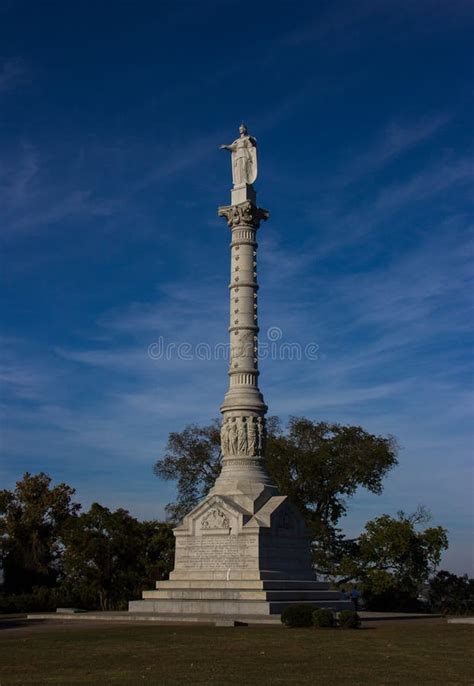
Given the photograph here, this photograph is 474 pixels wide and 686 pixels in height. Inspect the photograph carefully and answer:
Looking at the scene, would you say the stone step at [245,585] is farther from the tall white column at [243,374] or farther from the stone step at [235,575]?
the tall white column at [243,374]

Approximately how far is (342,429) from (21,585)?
72.3ft

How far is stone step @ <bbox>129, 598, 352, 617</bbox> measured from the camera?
30156 millimetres

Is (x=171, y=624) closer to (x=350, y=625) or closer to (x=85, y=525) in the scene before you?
(x=350, y=625)

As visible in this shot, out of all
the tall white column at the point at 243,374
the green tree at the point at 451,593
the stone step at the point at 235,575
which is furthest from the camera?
the green tree at the point at 451,593

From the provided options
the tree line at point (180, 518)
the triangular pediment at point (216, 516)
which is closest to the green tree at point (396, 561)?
the tree line at point (180, 518)

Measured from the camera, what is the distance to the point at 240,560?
3516 cm

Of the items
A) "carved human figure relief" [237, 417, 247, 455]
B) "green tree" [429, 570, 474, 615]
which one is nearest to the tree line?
"green tree" [429, 570, 474, 615]

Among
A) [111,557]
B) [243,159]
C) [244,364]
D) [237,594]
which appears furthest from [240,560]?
[243,159]

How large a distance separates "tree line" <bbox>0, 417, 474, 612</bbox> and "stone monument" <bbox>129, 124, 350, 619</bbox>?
961 cm

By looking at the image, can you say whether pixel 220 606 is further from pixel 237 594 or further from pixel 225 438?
pixel 225 438

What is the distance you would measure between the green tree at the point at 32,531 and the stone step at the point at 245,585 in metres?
15.7

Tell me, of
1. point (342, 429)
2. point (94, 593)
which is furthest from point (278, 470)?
point (94, 593)

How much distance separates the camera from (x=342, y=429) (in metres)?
55.4

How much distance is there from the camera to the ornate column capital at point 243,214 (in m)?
41.2
